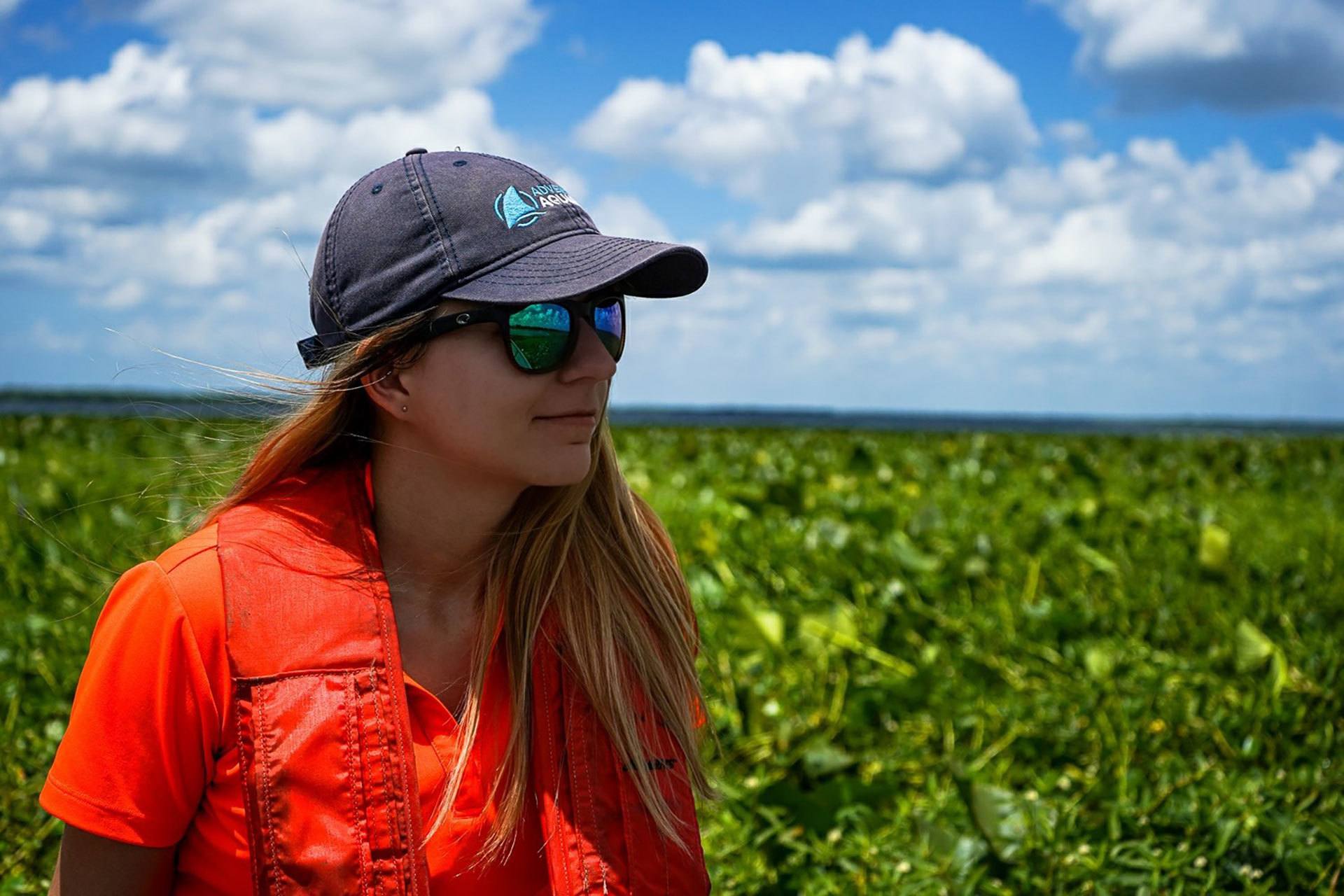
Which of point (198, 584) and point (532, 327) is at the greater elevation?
point (532, 327)

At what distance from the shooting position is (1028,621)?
4043 millimetres

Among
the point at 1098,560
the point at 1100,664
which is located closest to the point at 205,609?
the point at 1100,664

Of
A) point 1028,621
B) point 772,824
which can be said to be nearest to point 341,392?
point 772,824

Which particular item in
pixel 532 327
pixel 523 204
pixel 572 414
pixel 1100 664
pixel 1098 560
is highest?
pixel 523 204

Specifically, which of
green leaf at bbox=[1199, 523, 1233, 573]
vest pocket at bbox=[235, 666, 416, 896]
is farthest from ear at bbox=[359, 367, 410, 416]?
green leaf at bbox=[1199, 523, 1233, 573]

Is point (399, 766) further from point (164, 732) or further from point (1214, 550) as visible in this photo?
point (1214, 550)

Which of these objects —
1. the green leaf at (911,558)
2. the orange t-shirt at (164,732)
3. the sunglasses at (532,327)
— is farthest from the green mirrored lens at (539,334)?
the green leaf at (911,558)

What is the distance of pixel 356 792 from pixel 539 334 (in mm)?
583

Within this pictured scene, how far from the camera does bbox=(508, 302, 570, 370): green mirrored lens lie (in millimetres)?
1444

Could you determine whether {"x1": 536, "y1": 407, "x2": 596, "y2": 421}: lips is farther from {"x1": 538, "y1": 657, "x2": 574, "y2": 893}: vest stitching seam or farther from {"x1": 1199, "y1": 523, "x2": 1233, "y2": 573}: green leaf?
{"x1": 1199, "y1": 523, "x2": 1233, "y2": 573}: green leaf

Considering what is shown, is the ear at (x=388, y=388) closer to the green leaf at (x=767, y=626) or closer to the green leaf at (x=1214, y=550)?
the green leaf at (x=767, y=626)

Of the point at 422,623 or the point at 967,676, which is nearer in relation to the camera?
the point at 422,623

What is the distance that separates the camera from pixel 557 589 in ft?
5.53

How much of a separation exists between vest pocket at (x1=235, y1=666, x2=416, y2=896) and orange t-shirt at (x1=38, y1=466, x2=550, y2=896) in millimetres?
43
